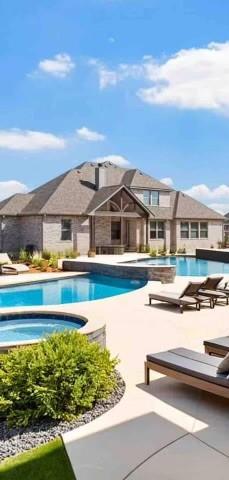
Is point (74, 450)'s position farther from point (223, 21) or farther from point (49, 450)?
point (223, 21)

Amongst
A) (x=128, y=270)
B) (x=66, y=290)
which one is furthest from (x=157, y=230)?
Result: (x=66, y=290)

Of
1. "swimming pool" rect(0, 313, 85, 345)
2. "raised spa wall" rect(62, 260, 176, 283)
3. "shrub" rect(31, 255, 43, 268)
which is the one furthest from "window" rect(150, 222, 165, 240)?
"swimming pool" rect(0, 313, 85, 345)

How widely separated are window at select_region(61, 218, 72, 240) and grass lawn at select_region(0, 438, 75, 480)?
25.2 m

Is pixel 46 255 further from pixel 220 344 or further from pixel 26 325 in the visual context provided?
pixel 220 344

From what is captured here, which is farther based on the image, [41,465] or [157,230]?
[157,230]

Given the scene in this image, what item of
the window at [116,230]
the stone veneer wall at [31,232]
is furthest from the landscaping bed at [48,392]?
the window at [116,230]

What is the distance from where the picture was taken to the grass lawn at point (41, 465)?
3.75 m

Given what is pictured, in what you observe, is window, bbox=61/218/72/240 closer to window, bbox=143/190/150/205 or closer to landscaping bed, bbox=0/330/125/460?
window, bbox=143/190/150/205

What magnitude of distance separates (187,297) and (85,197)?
2088 centimetres

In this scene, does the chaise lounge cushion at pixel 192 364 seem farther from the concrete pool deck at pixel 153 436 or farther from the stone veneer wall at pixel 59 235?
the stone veneer wall at pixel 59 235

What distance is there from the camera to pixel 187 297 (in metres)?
12.0

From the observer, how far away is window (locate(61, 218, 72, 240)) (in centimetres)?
2922

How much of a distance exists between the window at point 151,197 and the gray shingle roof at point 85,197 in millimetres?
471

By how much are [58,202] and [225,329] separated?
71.7 ft
